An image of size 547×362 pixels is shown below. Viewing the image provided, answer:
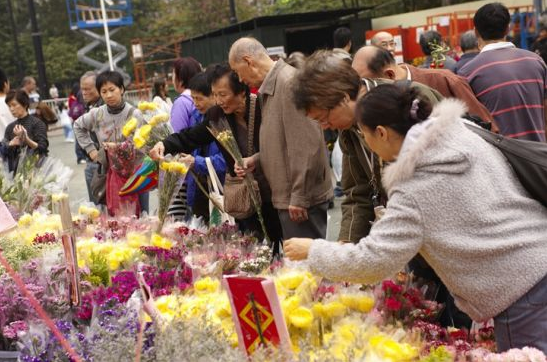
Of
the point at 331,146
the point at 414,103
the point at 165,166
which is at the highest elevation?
the point at 414,103

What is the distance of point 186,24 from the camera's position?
3388 centimetres

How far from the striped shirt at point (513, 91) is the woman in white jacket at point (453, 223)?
1976 millimetres

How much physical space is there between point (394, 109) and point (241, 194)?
2.06 meters

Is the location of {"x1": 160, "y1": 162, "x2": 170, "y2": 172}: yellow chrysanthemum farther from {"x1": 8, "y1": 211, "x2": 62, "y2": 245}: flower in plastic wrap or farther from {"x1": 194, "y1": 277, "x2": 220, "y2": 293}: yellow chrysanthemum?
{"x1": 194, "y1": 277, "x2": 220, "y2": 293}: yellow chrysanthemum

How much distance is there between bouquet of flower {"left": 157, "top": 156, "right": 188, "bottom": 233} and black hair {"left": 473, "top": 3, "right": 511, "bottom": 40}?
1.91 m

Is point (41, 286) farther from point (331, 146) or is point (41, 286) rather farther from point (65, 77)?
point (65, 77)

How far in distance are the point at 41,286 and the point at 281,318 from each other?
1.24m

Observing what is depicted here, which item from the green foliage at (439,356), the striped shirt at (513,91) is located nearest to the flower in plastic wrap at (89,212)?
the striped shirt at (513,91)

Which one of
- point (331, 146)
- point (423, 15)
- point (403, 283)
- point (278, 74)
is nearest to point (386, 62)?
point (278, 74)

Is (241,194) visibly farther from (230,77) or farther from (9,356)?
(9,356)

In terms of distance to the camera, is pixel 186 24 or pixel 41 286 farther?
pixel 186 24

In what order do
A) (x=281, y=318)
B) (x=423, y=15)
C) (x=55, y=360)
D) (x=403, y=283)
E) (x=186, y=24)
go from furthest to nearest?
(x=186, y=24), (x=423, y=15), (x=403, y=283), (x=55, y=360), (x=281, y=318)

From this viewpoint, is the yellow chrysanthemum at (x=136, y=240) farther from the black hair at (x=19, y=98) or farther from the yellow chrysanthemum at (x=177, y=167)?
the black hair at (x=19, y=98)

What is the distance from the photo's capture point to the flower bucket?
2637mm
